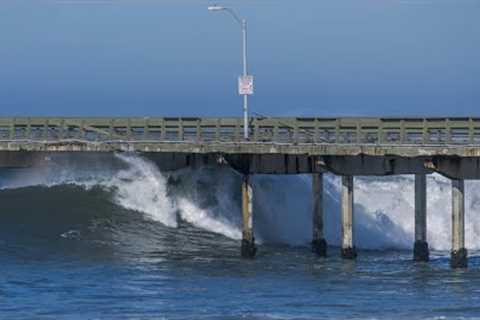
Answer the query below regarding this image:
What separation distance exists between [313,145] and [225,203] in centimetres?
1097

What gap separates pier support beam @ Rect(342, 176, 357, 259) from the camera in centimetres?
5006

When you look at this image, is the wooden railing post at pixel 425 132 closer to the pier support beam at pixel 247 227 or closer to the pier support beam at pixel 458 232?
the pier support beam at pixel 458 232

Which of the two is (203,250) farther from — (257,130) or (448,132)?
(448,132)

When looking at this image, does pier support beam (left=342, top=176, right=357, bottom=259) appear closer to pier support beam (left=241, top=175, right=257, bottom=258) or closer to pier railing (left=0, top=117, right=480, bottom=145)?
pier railing (left=0, top=117, right=480, bottom=145)

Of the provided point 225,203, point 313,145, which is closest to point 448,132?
point 313,145

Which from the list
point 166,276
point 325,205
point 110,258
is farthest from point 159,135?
point 325,205

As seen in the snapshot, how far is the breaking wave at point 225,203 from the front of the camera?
58.6 m

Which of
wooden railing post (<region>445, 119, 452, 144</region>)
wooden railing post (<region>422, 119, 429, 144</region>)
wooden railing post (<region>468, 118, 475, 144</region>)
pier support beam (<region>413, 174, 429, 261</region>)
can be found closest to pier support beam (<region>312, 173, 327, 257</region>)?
pier support beam (<region>413, 174, 429, 261</region>)

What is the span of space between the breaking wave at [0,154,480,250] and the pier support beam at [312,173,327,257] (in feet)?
15.2

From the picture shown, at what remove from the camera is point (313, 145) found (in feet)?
161

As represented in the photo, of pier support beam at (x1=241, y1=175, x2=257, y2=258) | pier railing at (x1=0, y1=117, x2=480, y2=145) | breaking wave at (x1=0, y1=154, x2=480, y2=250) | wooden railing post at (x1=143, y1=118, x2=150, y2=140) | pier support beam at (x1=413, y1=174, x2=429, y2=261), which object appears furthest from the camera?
breaking wave at (x1=0, y1=154, x2=480, y2=250)

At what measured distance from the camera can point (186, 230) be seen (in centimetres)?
5725

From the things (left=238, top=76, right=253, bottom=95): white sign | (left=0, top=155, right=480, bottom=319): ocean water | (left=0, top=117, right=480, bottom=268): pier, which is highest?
(left=238, top=76, right=253, bottom=95): white sign

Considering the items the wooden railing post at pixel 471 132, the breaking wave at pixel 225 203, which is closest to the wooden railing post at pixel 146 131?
the breaking wave at pixel 225 203
